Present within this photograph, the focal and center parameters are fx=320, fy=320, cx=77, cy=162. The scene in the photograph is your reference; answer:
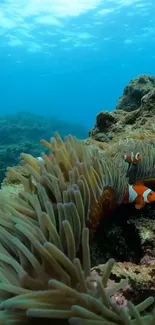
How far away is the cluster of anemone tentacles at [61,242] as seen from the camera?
3.75ft

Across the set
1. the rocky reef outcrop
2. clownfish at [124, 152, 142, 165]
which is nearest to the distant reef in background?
the rocky reef outcrop

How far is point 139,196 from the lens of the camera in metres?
1.96

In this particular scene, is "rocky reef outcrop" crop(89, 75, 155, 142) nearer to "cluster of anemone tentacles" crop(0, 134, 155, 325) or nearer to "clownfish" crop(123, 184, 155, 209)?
"clownfish" crop(123, 184, 155, 209)

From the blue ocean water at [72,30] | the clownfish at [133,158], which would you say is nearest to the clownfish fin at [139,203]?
the clownfish at [133,158]

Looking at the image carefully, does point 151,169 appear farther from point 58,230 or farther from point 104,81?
point 104,81

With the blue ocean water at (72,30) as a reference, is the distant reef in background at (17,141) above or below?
below

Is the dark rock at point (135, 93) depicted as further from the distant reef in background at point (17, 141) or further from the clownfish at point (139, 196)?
the distant reef in background at point (17, 141)

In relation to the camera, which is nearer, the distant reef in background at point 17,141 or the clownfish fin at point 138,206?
the clownfish fin at point 138,206

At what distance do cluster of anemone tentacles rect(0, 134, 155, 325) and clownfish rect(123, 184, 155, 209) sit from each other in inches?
1.9

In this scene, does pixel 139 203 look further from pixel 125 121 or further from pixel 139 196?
pixel 125 121

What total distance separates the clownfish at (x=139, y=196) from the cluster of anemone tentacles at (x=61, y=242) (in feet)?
0.16

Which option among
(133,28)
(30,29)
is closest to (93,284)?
(30,29)

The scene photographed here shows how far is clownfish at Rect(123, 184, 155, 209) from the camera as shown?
1.96 meters

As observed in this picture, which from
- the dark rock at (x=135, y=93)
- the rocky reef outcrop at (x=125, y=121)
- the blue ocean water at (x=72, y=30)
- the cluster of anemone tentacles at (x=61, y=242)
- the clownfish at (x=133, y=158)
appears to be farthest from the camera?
the blue ocean water at (x=72, y=30)
